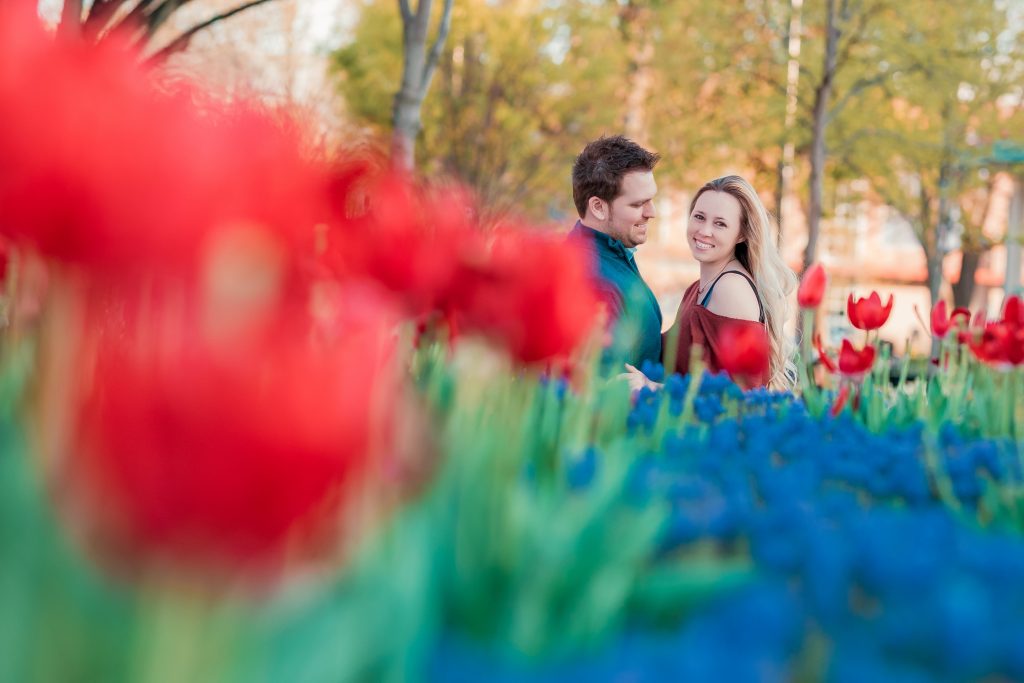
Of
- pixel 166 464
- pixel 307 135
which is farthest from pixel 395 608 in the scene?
pixel 307 135

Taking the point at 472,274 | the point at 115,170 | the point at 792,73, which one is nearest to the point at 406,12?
the point at 472,274

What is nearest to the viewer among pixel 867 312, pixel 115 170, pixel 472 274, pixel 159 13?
pixel 115 170

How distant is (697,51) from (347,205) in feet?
44.7

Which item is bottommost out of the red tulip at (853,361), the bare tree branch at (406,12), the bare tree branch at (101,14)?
the red tulip at (853,361)

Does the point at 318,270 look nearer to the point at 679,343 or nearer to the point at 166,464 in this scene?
the point at 166,464

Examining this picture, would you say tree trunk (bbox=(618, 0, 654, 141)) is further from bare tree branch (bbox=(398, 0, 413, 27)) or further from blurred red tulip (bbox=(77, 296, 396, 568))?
blurred red tulip (bbox=(77, 296, 396, 568))

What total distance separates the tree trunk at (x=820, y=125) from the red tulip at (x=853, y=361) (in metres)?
10.6

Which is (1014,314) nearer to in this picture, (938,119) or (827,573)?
(827,573)

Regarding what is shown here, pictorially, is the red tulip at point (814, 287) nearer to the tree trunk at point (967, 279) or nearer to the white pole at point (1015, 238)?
the white pole at point (1015, 238)

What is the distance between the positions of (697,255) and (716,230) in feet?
0.36

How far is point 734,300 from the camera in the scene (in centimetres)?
353

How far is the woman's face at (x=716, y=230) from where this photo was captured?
3.77 m

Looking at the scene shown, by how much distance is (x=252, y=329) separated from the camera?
55 cm

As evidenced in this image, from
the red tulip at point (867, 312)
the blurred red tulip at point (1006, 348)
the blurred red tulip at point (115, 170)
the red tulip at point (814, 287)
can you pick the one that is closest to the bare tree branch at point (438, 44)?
the red tulip at point (867, 312)
